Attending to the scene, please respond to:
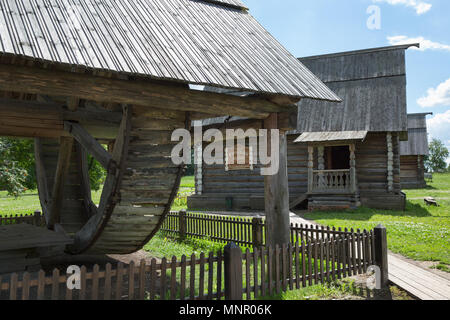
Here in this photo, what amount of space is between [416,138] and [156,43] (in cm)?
3458

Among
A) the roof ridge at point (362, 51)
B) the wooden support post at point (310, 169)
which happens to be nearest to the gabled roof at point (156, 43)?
the wooden support post at point (310, 169)

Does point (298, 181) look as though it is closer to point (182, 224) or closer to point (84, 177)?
point (182, 224)

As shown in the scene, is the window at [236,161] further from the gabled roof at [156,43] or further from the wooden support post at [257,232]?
the gabled roof at [156,43]

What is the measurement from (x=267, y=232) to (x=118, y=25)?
459 centimetres

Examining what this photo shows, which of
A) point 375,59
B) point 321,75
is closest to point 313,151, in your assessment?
point 321,75

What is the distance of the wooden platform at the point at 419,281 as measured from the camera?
20.4ft

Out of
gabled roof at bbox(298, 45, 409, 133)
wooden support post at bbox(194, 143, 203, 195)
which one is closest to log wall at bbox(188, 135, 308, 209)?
wooden support post at bbox(194, 143, 203, 195)

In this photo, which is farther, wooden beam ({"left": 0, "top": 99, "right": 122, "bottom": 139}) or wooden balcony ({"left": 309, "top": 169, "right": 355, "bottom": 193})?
wooden balcony ({"left": 309, "top": 169, "right": 355, "bottom": 193})

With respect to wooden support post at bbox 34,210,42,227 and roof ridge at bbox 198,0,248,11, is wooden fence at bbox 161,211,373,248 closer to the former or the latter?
wooden support post at bbox 34,210,42,227

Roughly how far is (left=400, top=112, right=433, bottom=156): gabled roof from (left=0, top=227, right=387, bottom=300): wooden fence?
95.9ft

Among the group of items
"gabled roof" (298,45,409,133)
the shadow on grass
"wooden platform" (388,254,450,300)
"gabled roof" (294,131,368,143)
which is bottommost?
"wooden platform" (388,254,450,300)

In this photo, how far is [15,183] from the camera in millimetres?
12719

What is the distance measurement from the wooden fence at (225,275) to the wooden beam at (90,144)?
5.97 feet

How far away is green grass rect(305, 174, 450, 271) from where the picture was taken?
30.4 feet
